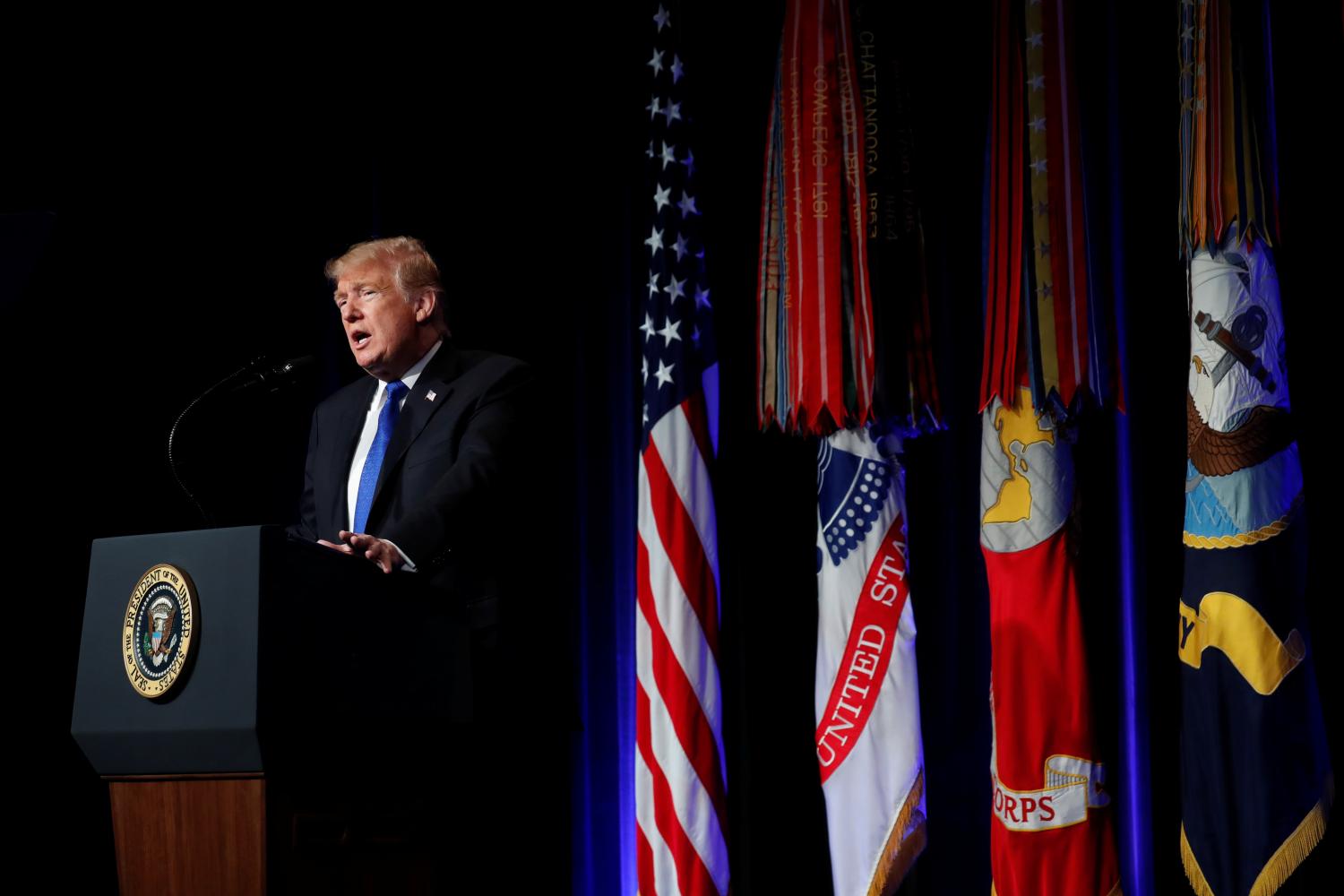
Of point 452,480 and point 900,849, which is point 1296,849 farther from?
point 452,480

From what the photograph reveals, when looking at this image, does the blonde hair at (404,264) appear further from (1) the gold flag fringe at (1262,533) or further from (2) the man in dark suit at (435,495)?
(1) the gold flag fringe at (1262,533)

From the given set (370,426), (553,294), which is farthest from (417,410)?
(553,294)

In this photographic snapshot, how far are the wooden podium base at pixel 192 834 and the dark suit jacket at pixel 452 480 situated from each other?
471 millimetres

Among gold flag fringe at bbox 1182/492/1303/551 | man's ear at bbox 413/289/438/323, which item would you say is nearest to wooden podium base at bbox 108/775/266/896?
man's ear at bbox 413/289/438/323

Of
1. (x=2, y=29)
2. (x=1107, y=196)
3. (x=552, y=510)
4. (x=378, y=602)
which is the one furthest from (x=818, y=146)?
(x=2, y=29)

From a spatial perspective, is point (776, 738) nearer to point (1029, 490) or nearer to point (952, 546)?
point (952, 546)

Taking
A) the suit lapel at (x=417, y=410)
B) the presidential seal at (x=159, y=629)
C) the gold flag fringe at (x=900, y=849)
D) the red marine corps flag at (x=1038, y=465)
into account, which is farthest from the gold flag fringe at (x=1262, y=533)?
the presidential seal at (x=159, y=629)

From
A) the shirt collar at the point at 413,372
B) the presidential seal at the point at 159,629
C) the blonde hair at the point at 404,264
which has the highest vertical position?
the blonde hair at the point at 404,264

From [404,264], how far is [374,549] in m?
0.91

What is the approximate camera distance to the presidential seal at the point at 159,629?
166 cm

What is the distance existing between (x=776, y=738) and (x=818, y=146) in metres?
1.55

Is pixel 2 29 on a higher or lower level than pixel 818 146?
higher

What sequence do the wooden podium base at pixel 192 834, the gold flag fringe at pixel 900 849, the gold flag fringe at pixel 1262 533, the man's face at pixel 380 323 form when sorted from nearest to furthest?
the wooden podium base at pixel 192 834 → the gold flag fringe at pixel 1262 533 → the man's face at pixel 380 323 → the gold flag fringe at pixel 900 849

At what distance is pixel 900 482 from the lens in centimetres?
313
